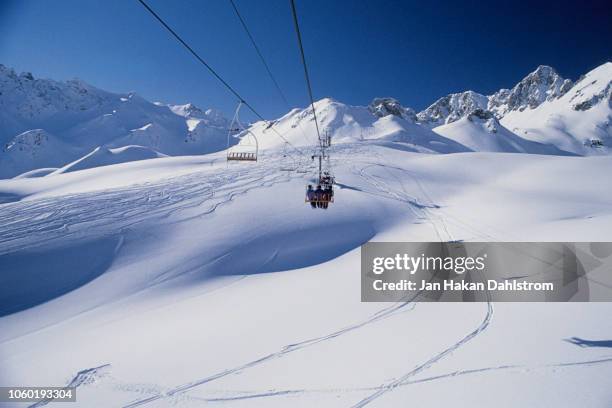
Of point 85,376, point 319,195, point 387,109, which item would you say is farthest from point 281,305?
point 387,109

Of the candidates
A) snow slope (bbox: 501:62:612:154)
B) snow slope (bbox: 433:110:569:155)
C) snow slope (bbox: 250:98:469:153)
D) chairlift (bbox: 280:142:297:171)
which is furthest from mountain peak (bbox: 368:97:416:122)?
chairlift (bbox: 280:142:297:171)

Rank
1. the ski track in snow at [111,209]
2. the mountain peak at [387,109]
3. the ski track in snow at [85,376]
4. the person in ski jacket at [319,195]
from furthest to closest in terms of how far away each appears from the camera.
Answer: the mountain peak at [387,109]
the ski track in snow at [111,209]
the person in ski jacket at [319,195]
the ski track in snow at [85,376]

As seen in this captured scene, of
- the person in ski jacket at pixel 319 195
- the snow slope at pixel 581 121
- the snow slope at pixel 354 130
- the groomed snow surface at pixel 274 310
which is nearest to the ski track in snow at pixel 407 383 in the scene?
the groomed snow surface at pixel 274 310

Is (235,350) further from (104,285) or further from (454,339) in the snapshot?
(104,285)

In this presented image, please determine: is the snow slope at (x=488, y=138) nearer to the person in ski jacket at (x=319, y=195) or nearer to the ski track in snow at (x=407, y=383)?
the person in ski jacket at (x=319, y=195)

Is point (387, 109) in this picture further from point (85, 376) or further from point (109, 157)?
point (85, 376)

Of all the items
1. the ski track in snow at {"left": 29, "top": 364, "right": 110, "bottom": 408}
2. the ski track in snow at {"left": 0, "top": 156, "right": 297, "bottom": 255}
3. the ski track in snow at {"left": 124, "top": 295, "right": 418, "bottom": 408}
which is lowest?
the ski track in snow at {"left": 29, "top": 364, "right": 110, "bottom": 408}

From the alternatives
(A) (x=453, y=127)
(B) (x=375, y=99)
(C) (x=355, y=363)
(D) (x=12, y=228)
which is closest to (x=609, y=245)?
(C) (x=355, y=363)

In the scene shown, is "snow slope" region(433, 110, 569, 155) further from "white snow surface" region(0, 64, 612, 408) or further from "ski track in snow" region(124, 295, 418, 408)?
"ski track in snow" region(124, 295, 418, 408)
